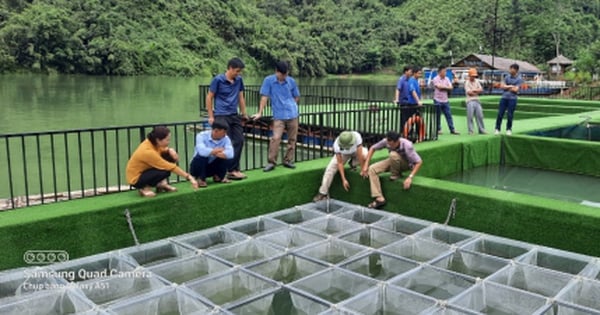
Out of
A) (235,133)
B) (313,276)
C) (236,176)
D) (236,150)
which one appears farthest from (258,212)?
(313,276)

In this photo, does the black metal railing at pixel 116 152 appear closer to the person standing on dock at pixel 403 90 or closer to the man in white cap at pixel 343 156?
the person standing on dock at pixel 403 90

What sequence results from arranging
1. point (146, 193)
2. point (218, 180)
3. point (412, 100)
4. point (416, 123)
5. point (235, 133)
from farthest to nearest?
point (412, 100) < point (416, 123) < point (235, 133) < point (218, 180) < point (146, 193)

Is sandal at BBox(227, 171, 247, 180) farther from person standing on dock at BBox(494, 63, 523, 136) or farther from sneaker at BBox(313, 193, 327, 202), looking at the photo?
person standing on dock at BBox(494, 63, 523, 136)

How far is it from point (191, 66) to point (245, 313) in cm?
4908

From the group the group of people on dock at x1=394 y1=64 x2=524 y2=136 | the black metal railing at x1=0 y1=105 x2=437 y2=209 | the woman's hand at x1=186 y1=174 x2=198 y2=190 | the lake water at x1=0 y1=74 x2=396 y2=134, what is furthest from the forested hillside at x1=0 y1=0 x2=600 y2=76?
the woman's hand at x1=186 y1=174 x2=198 y2=190

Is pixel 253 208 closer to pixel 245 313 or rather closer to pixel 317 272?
pixel 317 272

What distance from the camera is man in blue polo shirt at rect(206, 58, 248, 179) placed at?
18.8ft

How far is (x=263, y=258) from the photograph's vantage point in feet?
15.8

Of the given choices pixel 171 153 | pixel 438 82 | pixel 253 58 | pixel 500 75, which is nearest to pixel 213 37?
pixel 253 58

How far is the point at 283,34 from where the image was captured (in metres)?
63.1

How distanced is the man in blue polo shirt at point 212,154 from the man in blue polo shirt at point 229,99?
170mm

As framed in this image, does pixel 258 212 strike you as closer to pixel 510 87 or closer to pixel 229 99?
pixel 229 99

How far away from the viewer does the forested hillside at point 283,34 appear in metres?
44.8

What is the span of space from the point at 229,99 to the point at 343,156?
1499 millimetres
